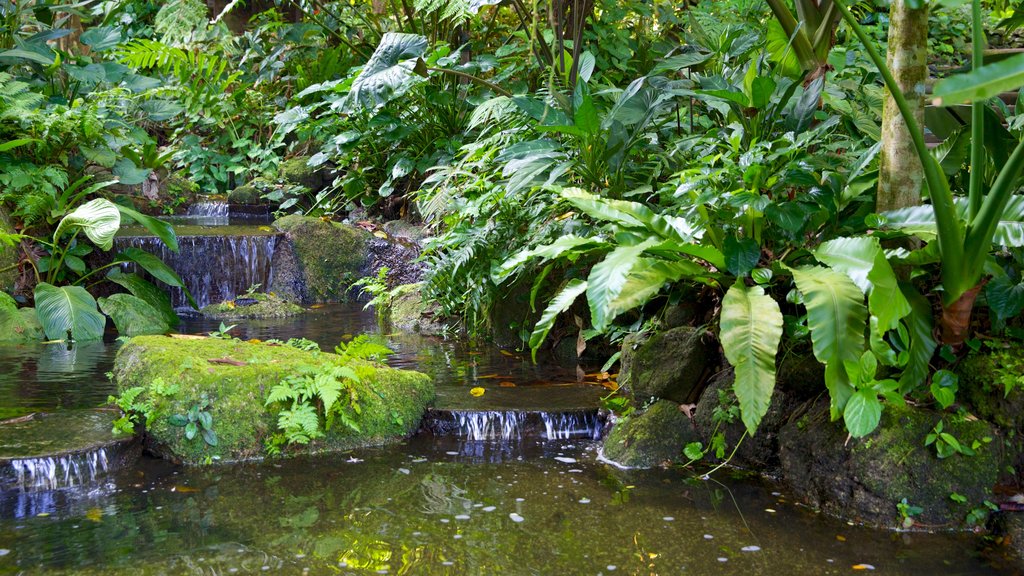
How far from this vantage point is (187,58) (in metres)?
11.0

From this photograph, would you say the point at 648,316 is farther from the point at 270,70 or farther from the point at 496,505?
the point at 270,70

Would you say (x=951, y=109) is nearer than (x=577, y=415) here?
Yes

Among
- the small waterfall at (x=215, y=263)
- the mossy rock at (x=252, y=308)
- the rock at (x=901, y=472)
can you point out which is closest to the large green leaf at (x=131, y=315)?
the mossy rock at (x=252, y=308)

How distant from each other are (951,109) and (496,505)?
96.6 inches

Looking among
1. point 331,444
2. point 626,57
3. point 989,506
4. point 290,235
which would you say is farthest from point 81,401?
point 626,57

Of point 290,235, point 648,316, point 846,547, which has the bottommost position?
point 846,547

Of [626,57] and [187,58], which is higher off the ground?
[187,58]

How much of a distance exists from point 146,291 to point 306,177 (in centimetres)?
393

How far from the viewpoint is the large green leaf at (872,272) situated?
8.70ft

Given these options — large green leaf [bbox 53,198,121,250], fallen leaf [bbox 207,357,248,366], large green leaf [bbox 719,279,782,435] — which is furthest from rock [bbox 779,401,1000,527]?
large green leaf [bbox 53,198,121,250]

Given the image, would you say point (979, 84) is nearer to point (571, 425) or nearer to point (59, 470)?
point (571, 425)

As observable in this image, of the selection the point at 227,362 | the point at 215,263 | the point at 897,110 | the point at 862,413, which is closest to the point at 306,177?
the point at 215,263

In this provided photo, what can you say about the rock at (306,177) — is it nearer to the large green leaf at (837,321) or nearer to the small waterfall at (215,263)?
the small waterfall at (215,263)

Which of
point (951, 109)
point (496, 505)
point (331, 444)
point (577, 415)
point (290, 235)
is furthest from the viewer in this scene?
point (290, 235)
